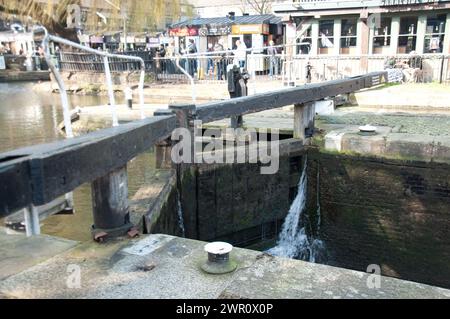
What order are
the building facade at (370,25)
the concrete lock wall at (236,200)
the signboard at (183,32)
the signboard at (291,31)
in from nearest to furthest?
the concrete lock wall at (236,200), the building facade at (370,25), the signboard at (291,31), the signboard at (183,32)

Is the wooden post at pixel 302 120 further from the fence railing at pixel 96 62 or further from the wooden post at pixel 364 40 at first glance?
the fence railing at pixel 96 62

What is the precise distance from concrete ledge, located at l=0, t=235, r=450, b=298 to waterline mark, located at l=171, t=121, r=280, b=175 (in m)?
2.15

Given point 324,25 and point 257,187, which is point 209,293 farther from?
point 324,25

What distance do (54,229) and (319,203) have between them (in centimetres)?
406

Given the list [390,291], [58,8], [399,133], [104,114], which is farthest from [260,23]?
[390,291]

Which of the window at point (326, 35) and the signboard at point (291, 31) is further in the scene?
the signboard at point (291, 31)

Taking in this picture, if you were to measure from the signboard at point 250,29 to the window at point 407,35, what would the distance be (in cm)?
822

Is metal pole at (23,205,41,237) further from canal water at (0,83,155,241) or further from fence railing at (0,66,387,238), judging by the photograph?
canal water at (0,83,155,241)

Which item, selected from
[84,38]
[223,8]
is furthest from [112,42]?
[223,8]

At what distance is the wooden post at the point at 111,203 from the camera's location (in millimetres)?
3555

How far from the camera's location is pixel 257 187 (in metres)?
6.93

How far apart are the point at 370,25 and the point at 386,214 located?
1436cm

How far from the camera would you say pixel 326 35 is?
20422 millimetres

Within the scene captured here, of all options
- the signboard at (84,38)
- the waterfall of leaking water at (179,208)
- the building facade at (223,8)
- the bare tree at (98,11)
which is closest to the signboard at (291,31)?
the bare tree at (98,11)
